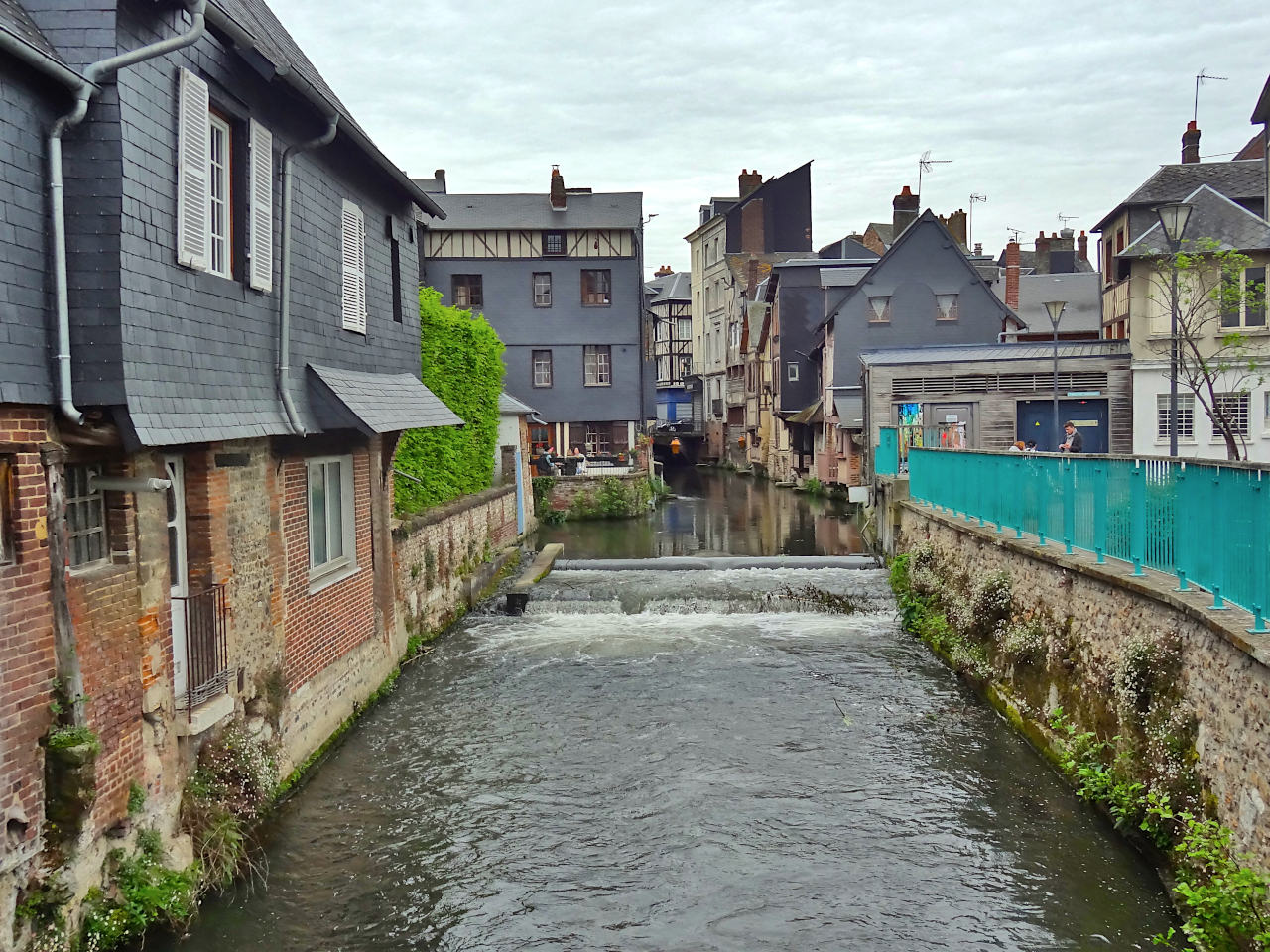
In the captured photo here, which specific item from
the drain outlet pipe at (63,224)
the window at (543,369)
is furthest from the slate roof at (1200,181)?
the drain outlet pipe at (63,224)

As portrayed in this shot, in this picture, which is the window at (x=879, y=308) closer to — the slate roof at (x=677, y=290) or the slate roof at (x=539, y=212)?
the slate roof at (x=539, y=212)

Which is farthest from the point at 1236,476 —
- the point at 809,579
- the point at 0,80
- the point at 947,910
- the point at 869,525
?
the point at 869,525

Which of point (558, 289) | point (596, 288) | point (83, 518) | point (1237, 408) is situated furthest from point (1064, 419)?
point (83, 518)

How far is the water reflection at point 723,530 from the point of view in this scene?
2624 cm

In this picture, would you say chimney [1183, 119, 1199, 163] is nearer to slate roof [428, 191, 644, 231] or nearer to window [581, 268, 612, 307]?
slate roof [428, 191, 644, 231]

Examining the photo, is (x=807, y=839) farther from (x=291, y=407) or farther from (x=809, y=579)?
(x=809, y=579)

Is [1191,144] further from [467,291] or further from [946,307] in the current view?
[467,291]

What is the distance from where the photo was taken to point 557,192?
36.8 metres

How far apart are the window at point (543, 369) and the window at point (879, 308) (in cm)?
1194

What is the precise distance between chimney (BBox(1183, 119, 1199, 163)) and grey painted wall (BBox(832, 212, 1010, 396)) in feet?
31.4

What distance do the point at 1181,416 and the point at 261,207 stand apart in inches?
1100

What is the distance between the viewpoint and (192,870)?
730cm

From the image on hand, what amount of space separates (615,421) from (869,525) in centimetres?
1317

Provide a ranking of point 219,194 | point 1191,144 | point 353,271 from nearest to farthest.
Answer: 1. point 219,194
2. point 353,271
3. point 1191,144
